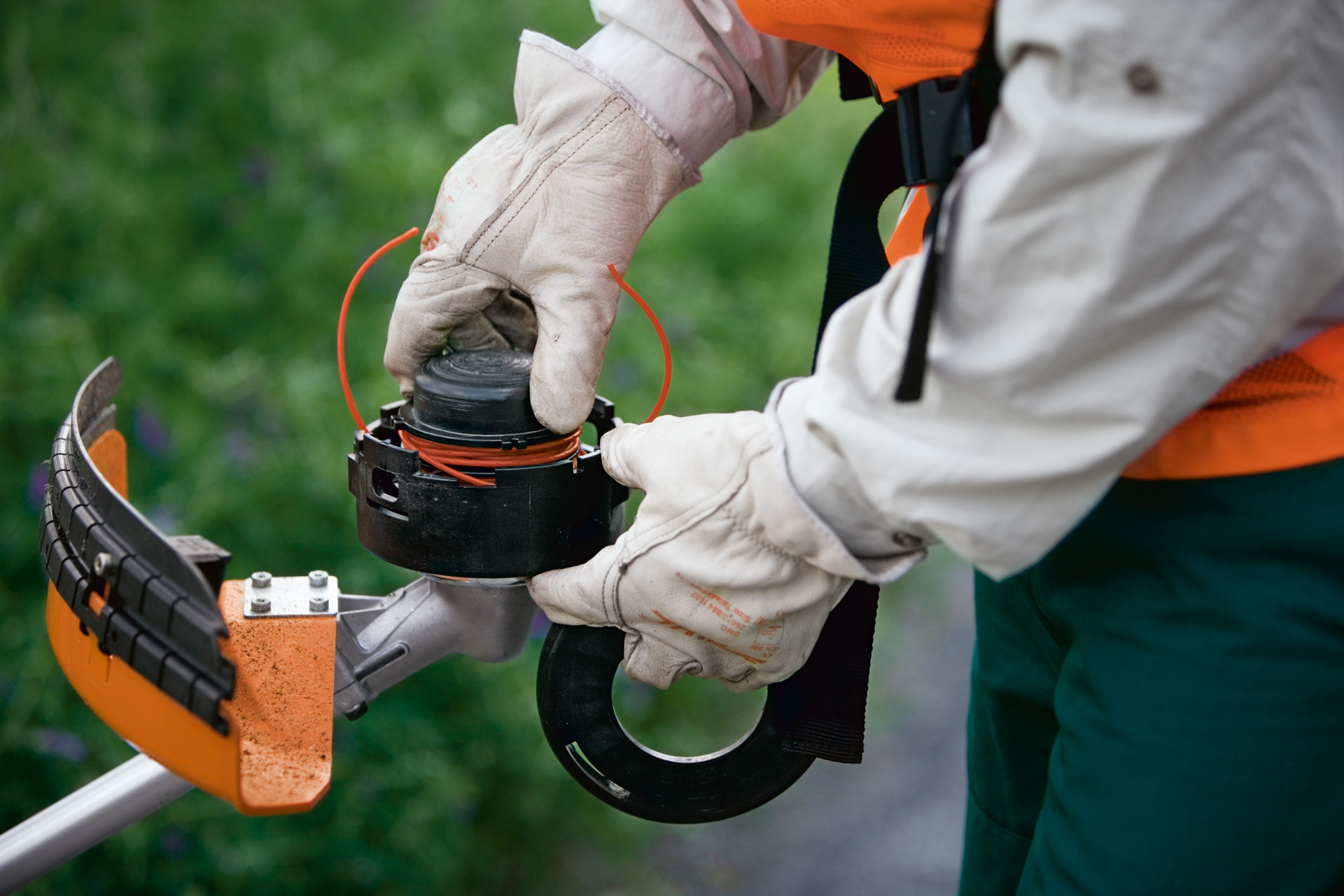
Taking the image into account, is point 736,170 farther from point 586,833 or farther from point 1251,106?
point 1251,106

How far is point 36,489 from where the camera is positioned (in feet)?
7.53

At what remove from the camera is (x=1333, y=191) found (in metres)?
0.90

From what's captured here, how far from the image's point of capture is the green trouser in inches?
41.1

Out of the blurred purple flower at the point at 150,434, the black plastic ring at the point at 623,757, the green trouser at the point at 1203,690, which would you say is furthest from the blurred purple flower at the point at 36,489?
the green trouser at the point at 1203,690

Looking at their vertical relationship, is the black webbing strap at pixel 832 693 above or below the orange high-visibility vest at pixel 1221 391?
below

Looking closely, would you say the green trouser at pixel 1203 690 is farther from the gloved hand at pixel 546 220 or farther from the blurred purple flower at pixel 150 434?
the blurred purple flower at pixel 150 434

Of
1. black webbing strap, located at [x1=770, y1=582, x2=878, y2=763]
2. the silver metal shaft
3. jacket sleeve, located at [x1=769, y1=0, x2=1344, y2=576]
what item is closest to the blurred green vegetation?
the silver metal shaft

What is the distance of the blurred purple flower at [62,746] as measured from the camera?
1994mm

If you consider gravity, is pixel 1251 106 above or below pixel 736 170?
above

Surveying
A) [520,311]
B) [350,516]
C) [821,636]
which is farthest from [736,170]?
[821,636]

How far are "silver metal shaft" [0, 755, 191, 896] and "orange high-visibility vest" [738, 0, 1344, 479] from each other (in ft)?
3.42

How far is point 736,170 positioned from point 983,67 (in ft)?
10.6

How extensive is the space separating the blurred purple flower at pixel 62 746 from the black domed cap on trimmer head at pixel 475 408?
3.60 feet

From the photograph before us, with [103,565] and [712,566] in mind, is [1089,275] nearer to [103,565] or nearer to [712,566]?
[712,566]
